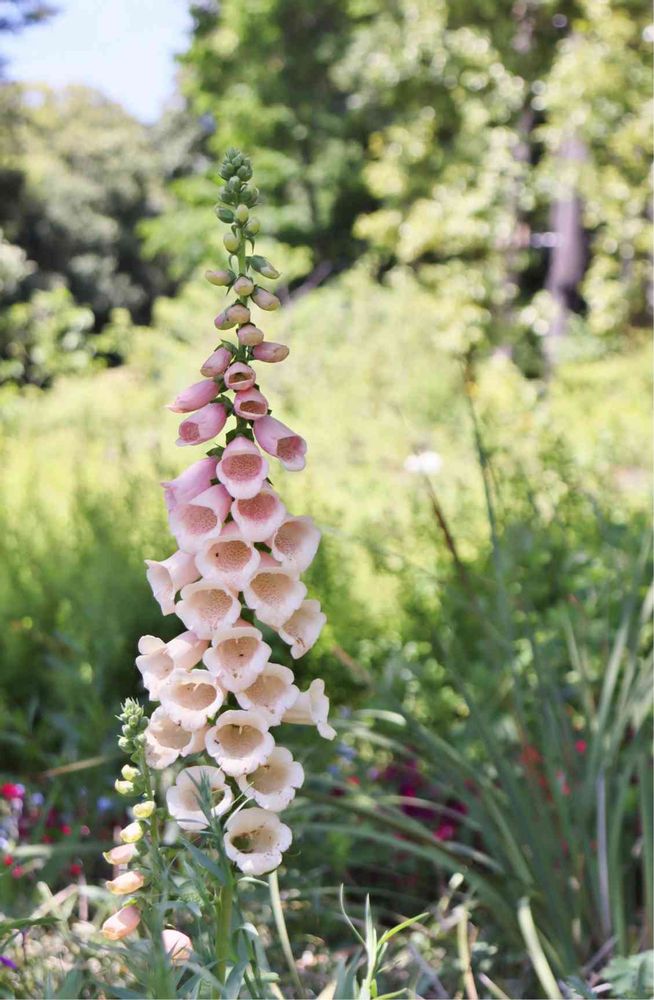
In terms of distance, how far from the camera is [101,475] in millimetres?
5109

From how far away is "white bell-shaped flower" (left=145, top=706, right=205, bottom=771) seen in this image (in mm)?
Result: 902

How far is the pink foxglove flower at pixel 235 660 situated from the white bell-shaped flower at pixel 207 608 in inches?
0.4

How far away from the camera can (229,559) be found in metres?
0.90

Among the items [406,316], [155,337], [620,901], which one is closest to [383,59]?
[406,316]

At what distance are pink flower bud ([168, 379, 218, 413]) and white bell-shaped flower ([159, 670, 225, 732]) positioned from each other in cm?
26

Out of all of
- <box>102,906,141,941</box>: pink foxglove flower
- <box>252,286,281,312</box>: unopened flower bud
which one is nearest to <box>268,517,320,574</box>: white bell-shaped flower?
<box>252,286,281,312</box>: unopened flower bud

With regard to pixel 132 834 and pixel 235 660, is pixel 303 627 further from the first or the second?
pixel 132 834

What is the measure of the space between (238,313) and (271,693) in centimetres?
37

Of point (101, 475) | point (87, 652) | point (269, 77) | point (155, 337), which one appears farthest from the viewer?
point (269, 77)

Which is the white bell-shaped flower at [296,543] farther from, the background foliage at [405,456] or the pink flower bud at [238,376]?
the background foliage at [405,456]

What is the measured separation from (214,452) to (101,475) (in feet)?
14.1

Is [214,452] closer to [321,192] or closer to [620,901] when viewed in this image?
[620,901]

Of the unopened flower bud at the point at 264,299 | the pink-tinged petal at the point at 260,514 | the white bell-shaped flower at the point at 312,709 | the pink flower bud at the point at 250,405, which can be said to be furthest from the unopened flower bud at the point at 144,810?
the unopened flower bud at the point at 264,299

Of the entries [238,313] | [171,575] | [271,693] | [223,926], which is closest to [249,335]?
[238,313]
